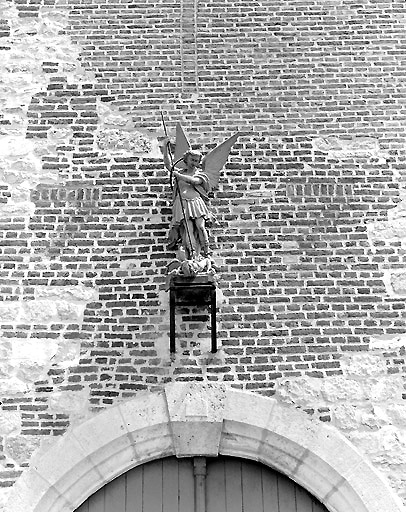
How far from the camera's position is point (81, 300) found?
22.8ft

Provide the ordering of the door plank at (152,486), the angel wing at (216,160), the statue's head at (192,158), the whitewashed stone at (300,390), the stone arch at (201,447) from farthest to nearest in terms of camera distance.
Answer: the angel wing at (216,160) → the statue's head at (192,158) → the whitewashed stone at (300,390) → the door plank at (152,486) → the stone arch at (201,447)

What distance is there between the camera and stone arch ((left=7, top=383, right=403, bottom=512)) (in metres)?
6.36

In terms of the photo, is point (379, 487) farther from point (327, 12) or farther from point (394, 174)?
point (327, 12)

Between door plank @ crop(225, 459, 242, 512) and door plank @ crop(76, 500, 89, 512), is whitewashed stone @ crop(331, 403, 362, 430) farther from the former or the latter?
door plank @ crop(76, 500, 89, 512)

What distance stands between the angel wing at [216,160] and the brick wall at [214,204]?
0.18 meters

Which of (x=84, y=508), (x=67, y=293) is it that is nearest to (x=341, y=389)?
(x=84, y=508)

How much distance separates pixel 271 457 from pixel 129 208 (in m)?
2.26

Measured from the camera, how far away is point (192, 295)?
6.73m

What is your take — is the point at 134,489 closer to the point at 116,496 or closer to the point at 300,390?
the point at 116,496

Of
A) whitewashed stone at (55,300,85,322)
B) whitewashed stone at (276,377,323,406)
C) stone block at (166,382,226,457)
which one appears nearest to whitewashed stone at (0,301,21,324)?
whitewashed stone at (55,300,85,322)

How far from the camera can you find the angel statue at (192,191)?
6.79 metres

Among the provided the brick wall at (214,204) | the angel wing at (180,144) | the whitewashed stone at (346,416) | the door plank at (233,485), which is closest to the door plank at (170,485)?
the door plank at (233,485)

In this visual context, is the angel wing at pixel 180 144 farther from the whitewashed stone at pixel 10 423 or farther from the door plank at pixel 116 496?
the door plank at pixel 116 496

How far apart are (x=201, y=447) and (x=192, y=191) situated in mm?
1922
